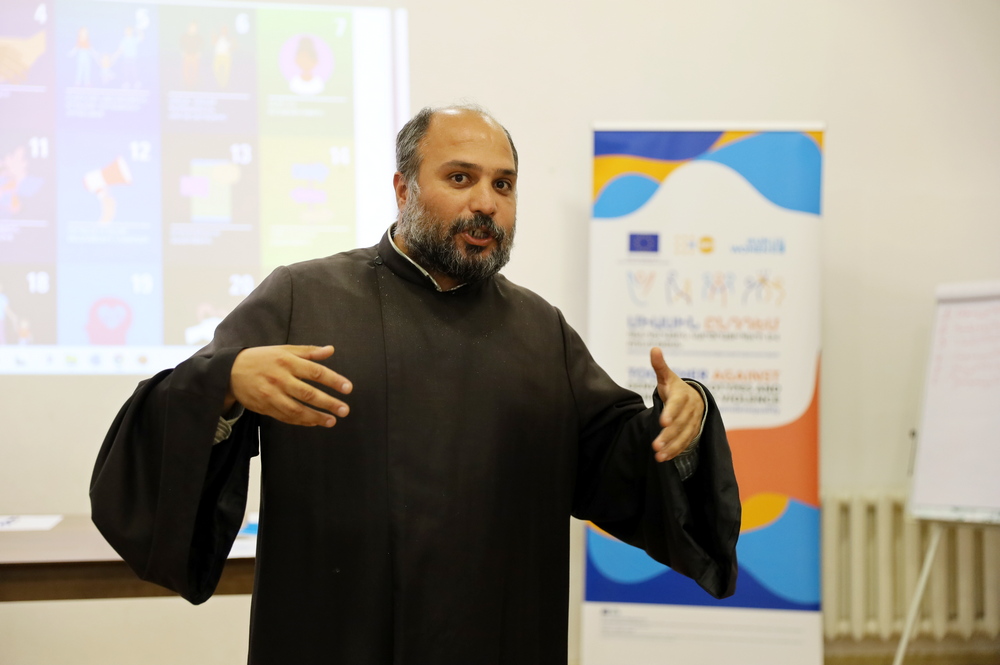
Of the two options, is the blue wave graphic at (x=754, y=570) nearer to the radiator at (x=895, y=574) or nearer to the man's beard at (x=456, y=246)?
the radiator at (x=895, y=574)

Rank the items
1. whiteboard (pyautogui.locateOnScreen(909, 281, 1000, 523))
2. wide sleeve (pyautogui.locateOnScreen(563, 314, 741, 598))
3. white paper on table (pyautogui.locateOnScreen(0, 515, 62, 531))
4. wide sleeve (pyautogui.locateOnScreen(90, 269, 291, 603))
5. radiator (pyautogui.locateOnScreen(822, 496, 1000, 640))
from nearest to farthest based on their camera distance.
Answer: wide sleeve (pyautogui.locateOnScreen(90, 269, 291, 603)) → wide sleeve (pyautogui.locateOnScreen(563, 314, 741, 598)) → white paper on table (pyautogui.locateOnScreen(0, 515, 62, 531)) → whiteboard (pyautogui.locateOnScreen(909, 281, 1000, 523)) → radiator (pyautogui.locateOnScreen(822, 496, 1000, 640))

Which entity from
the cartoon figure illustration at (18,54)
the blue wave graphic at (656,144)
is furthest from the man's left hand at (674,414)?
the cartoon figure illustration at (18,54)

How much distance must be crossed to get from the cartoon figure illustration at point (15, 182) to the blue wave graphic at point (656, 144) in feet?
7.38

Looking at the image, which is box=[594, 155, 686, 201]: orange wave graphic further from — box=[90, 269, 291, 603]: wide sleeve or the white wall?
box=[90, 269, 291, 603]: wide sleeve

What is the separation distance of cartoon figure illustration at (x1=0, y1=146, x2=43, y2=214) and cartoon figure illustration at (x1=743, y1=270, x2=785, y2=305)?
286cm

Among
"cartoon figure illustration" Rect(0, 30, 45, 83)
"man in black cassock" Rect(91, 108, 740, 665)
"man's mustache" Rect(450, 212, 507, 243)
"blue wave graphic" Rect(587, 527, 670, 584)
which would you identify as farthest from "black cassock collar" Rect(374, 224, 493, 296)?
"cartoon figure illustration" Rect(0, 30, 45, 83)

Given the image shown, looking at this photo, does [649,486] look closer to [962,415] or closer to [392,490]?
[392,490]

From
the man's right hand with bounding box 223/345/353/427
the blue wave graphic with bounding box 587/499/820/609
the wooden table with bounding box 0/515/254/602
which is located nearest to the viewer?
the man's right hand with bounding box 223/345/353/427

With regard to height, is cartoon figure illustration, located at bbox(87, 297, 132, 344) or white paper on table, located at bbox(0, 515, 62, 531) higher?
cartoon figure illustration, located at bbox(87, 297, 132, 344)

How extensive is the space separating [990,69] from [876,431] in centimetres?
177

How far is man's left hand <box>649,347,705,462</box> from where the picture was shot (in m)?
1.39

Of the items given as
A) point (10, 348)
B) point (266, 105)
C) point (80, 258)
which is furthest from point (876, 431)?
point (10, 348)

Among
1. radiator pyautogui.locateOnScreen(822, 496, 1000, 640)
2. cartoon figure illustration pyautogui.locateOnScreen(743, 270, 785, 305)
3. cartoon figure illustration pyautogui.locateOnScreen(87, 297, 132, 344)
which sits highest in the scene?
cartoon figure illustration pyautogui.locateOnScreen(743, 270, 785, 305)

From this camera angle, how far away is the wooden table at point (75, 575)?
240 centimetres
